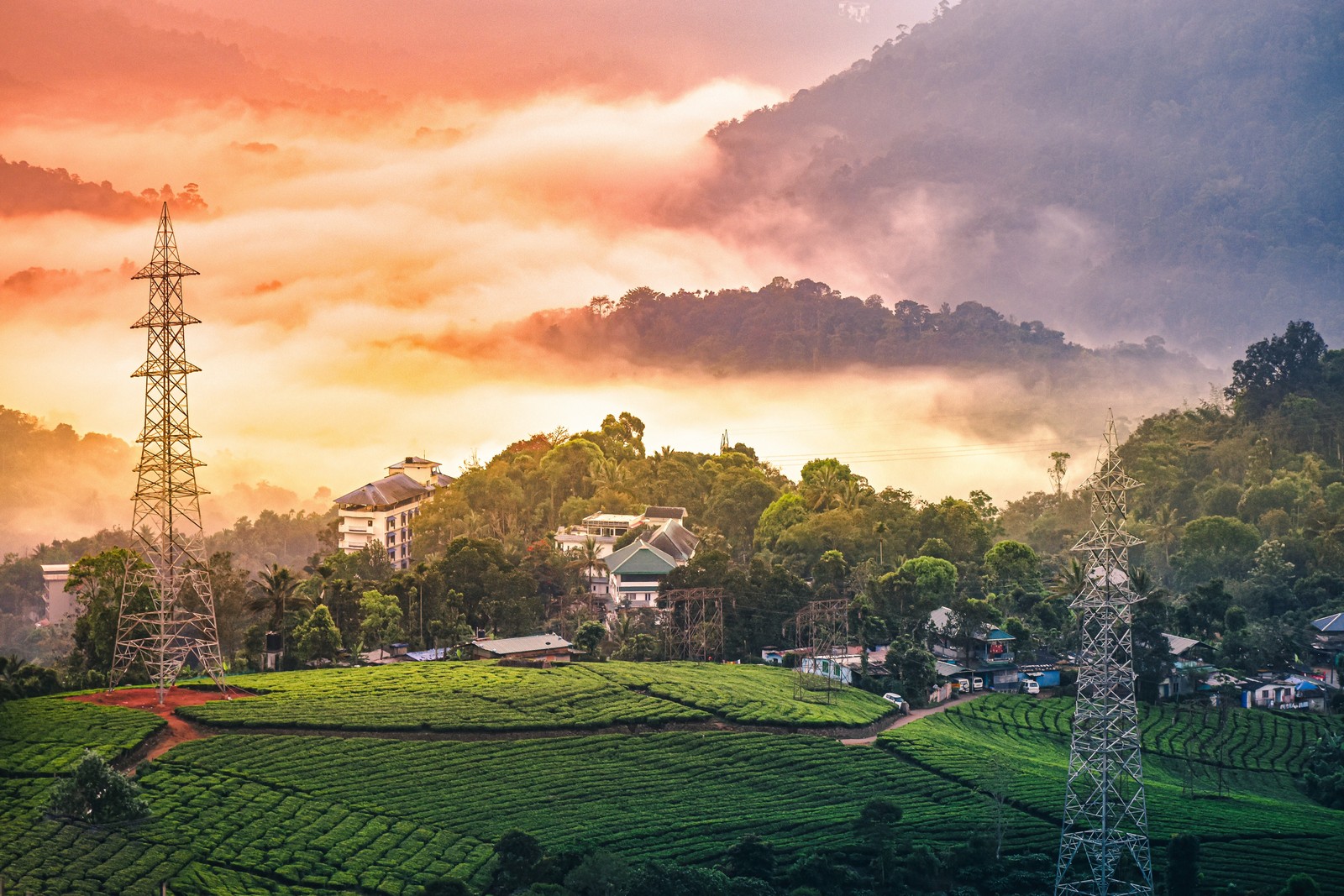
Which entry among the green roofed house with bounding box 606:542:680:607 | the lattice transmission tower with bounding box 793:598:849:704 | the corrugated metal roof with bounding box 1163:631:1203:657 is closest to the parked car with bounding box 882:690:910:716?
the lattice transmission tower with bounding box 793:598:849:704

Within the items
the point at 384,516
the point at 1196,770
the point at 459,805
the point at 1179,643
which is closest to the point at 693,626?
the point at 1179,643

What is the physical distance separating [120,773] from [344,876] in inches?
332

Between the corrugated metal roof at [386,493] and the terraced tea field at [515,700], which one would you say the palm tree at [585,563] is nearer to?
the corrugated metal roof at [386,493]

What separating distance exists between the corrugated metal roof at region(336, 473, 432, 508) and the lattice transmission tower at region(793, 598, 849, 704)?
34.2 meters

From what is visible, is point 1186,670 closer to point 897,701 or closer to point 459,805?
point 897,701

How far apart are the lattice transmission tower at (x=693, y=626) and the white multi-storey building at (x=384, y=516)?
25092mm

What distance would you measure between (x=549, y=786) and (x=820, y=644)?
21.8 metres

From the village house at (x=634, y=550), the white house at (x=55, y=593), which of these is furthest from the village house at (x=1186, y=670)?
the white house at (x=55, y=593)

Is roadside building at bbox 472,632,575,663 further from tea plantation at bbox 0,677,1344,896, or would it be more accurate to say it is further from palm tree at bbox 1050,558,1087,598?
palm tree at bbox 1050,558,1087,598

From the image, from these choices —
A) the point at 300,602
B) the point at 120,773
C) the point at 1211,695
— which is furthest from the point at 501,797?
the point at 1211,695

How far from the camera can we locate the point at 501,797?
4606cm

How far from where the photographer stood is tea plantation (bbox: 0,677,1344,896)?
3975 cm

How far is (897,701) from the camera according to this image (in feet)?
207

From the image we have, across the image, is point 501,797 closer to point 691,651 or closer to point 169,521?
point 169,521
